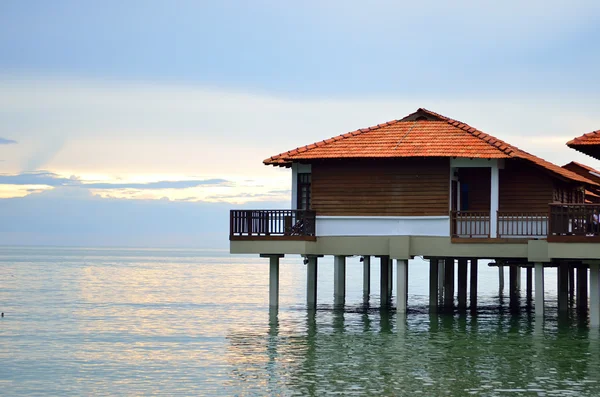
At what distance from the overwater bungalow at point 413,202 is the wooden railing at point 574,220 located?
3.14 feet

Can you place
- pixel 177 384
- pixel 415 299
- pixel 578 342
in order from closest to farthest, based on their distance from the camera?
pixel 177 384
pixel 578 342
pixel 415 299

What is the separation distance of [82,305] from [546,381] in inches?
1208

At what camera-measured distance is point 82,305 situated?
50969 millimetres

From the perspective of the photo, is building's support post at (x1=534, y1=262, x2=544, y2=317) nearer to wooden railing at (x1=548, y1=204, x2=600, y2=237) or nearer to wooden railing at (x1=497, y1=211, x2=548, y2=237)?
wooden railing at (x1=497, y1=211, x2=548, y2=237)

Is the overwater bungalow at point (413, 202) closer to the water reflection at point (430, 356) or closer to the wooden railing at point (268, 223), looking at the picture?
the wooden railing at point (268, 223)

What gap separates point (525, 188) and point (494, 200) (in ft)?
7.32

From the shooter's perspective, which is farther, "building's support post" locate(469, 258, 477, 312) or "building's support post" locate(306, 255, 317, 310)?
"building's support post" locate(469, 258, 477, 312)

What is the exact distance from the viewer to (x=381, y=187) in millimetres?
35219

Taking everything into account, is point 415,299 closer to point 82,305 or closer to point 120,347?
point 82,305

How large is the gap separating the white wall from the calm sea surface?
3.11 m

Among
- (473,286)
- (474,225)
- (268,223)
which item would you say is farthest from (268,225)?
(473,286)

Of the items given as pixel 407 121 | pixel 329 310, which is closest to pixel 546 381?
pixel 407 121

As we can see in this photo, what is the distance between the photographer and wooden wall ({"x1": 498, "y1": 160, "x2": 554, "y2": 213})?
1414 inches

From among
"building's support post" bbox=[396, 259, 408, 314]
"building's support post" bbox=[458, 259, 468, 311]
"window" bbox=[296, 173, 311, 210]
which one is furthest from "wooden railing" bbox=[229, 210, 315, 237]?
"building's support post" bbox=[458, 259, 468, 311]
